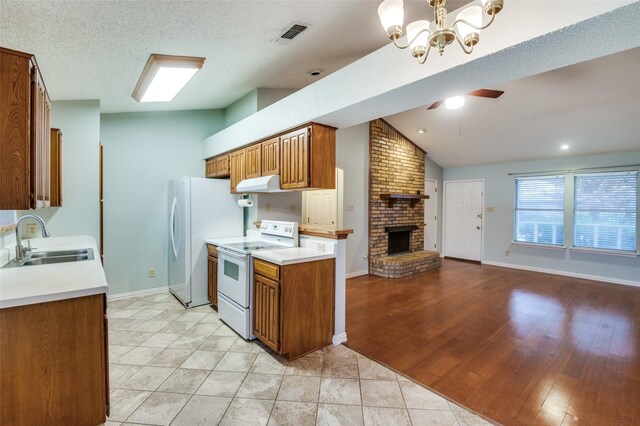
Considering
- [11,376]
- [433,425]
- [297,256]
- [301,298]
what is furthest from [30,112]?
[433,425]

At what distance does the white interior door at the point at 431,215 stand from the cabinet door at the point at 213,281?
16.8 ft

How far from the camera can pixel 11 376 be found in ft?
4.42

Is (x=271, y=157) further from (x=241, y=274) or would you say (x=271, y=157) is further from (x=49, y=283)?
(x=49, y=283)

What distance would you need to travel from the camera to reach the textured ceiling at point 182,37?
180cm

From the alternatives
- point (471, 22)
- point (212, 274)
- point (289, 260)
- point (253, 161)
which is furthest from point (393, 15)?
point (212, 274)

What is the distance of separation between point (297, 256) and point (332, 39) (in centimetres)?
195

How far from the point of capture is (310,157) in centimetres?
269

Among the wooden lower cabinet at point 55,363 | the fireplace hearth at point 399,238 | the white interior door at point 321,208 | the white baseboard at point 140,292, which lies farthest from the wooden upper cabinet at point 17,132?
the fireplace hearth at point 399,238

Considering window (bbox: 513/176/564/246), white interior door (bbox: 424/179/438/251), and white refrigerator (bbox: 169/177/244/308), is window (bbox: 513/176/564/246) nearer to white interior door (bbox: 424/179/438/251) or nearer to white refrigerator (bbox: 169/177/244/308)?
white interior door (bbox: 424/179/438/251)

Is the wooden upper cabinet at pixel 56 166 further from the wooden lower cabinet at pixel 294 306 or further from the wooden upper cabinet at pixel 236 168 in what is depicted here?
the wooden lower cabinet at pixel 294 306

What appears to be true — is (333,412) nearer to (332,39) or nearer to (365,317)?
(365,317)

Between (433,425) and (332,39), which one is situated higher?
(332,39)

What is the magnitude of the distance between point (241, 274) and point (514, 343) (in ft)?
8.89

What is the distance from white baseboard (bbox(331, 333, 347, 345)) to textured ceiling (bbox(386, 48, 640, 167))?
3.78m
